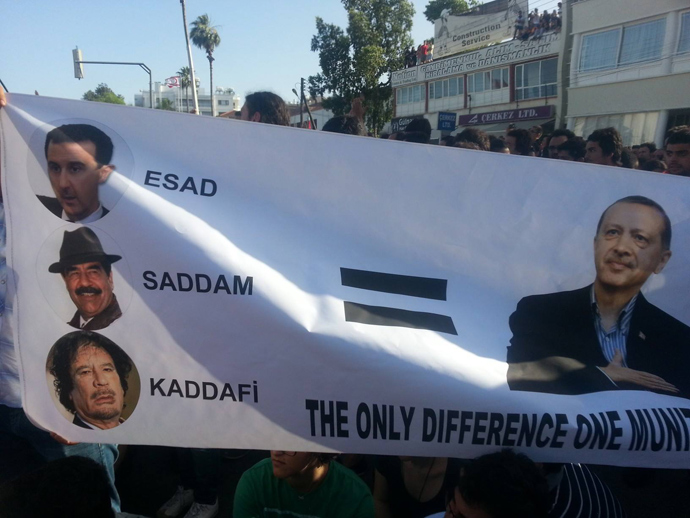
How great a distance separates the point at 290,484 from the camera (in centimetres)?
223

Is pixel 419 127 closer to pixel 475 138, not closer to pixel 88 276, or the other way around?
pixel 475 138

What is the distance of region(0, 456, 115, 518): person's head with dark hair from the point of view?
1.62 metres

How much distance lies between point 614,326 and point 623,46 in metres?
23.0

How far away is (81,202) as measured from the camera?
6.33 feet

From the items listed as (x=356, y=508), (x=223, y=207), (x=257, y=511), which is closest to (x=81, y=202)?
(x=223, y=207)

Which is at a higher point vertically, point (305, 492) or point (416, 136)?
point (416, 136)

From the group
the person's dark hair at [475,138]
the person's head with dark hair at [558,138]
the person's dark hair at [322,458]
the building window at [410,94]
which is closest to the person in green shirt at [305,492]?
the person's dark hair at [322,458]

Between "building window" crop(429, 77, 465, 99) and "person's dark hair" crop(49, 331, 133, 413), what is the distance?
3494 cm

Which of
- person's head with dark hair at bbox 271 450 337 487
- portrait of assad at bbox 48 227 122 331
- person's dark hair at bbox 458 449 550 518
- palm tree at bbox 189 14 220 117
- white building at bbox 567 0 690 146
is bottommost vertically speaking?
person's head with dark hair at bbox 271 450 337 487

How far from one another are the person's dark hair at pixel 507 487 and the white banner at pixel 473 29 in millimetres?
33047

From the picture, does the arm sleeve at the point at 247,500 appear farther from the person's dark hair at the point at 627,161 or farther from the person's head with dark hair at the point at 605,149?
the person's dark hair at the point at 627,161

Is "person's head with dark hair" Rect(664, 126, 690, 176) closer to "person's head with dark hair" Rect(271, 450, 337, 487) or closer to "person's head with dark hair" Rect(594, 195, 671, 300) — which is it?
"person's head with dark hair" Rect(594, 195, 671, 300)

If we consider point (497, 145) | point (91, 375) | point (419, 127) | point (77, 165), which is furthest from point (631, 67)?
point (91, 375)

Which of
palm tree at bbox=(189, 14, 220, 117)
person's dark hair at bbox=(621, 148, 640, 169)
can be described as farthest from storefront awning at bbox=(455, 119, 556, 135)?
palm tree at bbox=(189, 14, 220, 117)
